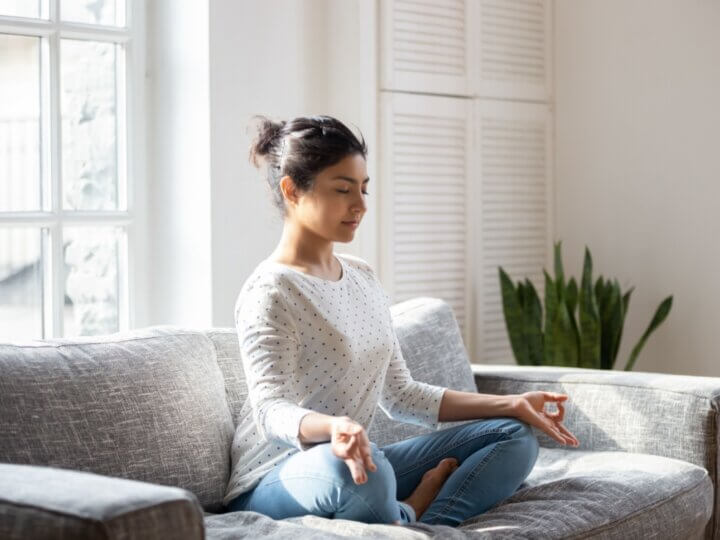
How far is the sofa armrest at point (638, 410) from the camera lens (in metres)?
2.65

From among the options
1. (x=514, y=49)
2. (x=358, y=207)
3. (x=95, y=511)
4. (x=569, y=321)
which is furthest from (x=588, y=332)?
(x=95, y=511)

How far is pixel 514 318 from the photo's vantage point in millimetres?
3961

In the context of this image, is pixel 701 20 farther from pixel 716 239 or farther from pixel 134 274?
pixel 134 274

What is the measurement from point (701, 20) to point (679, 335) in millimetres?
1097

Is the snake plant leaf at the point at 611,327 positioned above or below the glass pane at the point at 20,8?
below

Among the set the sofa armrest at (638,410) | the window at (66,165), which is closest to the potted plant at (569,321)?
the sofa armrest at (638,410)

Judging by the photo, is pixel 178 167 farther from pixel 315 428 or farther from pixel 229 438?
pixel 315 428

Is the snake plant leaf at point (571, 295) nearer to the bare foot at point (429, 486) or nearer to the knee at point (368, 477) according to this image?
the bare foot at point (429, 486)

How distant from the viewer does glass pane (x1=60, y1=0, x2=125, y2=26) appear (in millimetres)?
3191

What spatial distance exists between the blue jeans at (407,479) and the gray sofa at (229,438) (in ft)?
0.15

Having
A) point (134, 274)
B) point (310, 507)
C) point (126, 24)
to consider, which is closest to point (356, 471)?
point (310, 507)

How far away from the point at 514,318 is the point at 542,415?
1.57m

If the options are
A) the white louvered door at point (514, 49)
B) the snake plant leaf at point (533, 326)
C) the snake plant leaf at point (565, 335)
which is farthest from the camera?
the white louvered door at point (514, 49)

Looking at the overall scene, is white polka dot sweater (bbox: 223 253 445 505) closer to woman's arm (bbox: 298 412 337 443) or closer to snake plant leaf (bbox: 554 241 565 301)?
woman's arm (bbox: 298 412 337 443)
